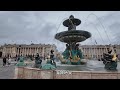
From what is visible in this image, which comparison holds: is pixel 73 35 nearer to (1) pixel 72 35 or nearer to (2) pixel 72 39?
(1) pixel 72 35

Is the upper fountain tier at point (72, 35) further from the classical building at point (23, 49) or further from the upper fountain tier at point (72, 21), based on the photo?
the classical building at point (23, 49)

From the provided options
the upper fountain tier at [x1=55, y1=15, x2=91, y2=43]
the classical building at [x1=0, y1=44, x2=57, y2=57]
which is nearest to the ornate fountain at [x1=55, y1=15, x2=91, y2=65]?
the upper fountain tier at [x1=55, y1=15, x2=91, y2=43]

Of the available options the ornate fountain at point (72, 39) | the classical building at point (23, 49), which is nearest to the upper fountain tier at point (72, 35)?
the ornate fountain at point (72, 39)

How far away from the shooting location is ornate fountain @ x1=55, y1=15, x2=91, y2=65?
14.0m

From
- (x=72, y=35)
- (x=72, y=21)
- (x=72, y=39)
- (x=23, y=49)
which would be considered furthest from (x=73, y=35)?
(x=23, y=49)

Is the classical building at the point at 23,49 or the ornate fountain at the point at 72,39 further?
the classical building at the point at 23,49

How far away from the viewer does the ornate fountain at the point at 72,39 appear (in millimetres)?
13975

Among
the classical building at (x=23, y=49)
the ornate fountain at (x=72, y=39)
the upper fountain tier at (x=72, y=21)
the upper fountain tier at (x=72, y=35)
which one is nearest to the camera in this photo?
the upper fountain tier at (x=72, y=35)

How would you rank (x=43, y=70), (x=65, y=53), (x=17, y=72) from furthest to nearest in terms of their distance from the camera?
(x=65, y=53)
(x=17, y=72)
(x=43, y=70)

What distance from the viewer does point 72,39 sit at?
14406mm
